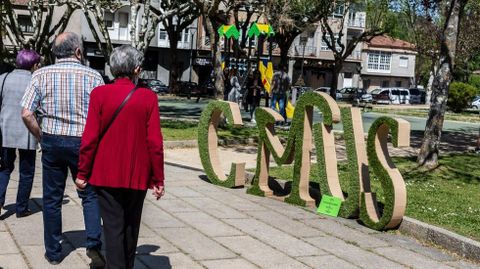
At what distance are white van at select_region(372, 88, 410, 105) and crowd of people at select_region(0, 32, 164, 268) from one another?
46312 millimetres

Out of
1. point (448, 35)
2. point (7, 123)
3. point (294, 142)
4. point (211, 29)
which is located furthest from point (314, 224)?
point (211, 29)

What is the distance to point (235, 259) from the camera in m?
5.59

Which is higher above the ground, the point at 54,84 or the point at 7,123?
the point at 54,84

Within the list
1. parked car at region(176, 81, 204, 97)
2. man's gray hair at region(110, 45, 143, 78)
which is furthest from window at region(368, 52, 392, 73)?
A: man's gray hair at region(110, 45, 143, 78)

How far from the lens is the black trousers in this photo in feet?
13.5

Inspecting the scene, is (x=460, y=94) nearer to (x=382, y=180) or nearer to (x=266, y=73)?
(x=266, y=73)

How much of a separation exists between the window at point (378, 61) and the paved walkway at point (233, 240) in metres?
61.2

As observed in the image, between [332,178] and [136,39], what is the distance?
12116mm

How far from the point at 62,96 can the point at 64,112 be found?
0.13 metres

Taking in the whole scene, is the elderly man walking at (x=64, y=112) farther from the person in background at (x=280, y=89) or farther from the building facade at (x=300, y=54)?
the building facade at (x=300, y=54)

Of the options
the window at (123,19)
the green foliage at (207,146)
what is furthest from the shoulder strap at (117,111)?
the window at (123,19)

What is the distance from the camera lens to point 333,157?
25.4 feet

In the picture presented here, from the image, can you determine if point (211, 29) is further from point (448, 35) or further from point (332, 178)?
point (332, 178)

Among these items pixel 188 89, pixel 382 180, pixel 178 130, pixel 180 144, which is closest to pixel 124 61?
pixel 382 180
